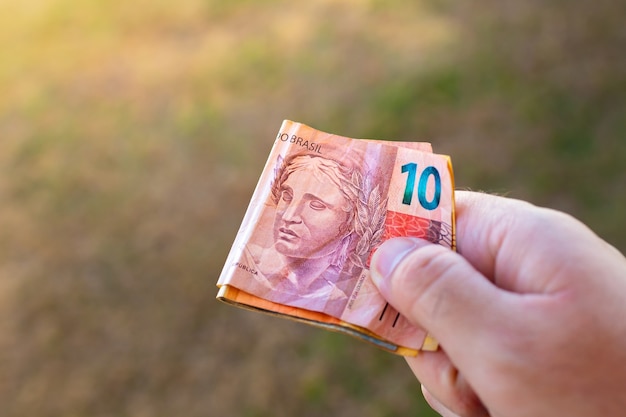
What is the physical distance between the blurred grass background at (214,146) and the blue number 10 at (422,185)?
92 centimetres

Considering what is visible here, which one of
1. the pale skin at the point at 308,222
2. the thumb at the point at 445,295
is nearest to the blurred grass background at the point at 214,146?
the pale skin at the point at 308,222

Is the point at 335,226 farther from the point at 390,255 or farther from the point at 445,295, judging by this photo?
the point at 445,295

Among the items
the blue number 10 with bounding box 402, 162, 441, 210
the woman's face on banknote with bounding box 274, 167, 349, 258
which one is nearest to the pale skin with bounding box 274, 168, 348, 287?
the woman's face on banknote with bounding box 274, 167, 349, 258

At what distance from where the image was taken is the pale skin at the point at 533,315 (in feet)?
2.30

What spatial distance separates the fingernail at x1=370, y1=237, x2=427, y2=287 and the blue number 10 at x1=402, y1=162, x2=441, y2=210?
125 mm

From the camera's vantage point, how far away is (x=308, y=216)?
100 centimetres

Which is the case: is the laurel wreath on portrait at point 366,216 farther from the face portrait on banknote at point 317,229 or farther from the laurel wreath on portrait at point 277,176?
the laurel wreath on portrait at point 277,176

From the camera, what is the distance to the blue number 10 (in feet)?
3.16

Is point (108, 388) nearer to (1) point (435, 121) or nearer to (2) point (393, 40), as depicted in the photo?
(1) point (435, 121)

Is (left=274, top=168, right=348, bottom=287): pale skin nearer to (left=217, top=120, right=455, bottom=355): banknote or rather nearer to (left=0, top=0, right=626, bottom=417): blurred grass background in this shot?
(left=217, top=120, right=455, bottom=355): banknote

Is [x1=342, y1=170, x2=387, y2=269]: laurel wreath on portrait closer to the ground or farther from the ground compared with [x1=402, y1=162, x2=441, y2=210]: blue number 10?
closer to the ground

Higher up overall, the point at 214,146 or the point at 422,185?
the point at 214,146

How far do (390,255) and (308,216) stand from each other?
0.21m

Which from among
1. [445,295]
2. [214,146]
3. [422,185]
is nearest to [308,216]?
[422,185]
